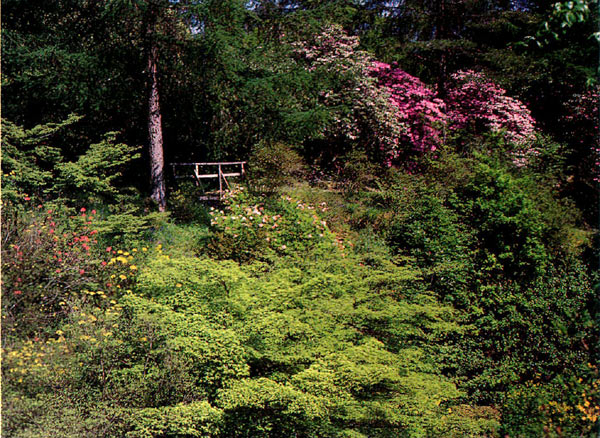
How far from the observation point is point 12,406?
4.61 m

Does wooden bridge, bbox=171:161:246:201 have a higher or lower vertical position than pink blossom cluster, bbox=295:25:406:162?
lower

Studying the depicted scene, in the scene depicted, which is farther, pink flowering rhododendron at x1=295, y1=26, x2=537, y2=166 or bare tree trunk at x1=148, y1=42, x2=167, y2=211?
pink flowering rhododendron at x1=295, y1=26, x2=537, y2=166

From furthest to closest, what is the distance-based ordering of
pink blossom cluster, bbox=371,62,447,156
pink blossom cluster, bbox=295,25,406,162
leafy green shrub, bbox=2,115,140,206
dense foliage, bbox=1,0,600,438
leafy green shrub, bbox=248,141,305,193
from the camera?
pink blossom cluster, bbox=371,62,447,156, pink blossom cluster, bbox=295,25,406,162, leafy green shrub, bbox=248,141,305,193, leafy green shrub, bbox=2,115,140,206, dense foliage, bbox=1,0,600,438

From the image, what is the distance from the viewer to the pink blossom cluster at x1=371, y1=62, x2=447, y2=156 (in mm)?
13289

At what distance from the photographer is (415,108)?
13188 mm

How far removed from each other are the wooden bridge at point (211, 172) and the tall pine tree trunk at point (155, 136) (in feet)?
3.08

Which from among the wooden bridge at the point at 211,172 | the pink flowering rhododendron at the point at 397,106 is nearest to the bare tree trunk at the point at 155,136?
the wooden bridge at the point at 211,172

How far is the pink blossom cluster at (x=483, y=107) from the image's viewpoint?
13.5 metres

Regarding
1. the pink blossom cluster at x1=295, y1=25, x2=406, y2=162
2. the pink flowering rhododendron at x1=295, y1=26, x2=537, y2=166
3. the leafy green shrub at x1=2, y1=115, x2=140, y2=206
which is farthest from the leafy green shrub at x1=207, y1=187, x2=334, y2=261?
the pink blossom cluster at x1=295, y1=25, x2=406, y2=162

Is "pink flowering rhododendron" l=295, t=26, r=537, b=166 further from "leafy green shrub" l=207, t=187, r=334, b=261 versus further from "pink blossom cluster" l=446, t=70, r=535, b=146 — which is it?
"leafy green shrub" l=207, t=187, r=334, b=261

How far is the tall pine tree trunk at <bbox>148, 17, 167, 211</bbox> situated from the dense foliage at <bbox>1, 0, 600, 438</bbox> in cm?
10

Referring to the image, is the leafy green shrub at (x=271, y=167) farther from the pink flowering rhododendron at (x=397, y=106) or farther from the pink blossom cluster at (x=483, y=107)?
the pink blossom cluster at (x=483, y=107)

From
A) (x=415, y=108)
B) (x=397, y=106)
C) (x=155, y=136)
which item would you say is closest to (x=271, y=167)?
(x=155, y=136)

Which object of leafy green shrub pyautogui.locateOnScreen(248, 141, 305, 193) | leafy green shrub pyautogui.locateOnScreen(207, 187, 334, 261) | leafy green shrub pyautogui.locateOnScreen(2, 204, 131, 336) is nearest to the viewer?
leafy green shrub pyautogui.locateOnScreen(2, 204, 131, 336)
